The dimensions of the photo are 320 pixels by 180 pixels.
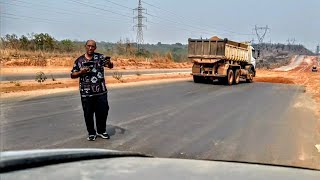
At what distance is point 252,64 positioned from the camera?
31.9 m

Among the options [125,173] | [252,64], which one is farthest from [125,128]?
[252,64]

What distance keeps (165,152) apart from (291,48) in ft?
656

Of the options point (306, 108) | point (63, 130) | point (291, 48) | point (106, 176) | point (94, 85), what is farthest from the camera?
point (291, 48)

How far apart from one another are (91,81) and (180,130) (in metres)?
2.49

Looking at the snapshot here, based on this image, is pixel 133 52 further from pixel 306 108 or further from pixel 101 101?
pixel 101 101

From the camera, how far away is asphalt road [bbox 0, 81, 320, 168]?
22.3 feet

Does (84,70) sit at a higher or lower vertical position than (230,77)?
higher

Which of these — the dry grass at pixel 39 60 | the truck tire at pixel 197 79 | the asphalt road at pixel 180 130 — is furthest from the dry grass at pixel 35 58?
the asphalt road at pixel 180 130

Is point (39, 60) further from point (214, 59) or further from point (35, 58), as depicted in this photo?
point (214, 59)

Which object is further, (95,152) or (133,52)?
(133,52)

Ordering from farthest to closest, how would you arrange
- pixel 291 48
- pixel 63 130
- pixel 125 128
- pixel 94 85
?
pixel 291 48 → pixel 125 128 → pixel 63 130 → pixel 94 85

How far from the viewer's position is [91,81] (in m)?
7.21

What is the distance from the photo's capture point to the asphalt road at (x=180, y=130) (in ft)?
22.3

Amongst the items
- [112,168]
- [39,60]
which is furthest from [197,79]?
[112,168]
